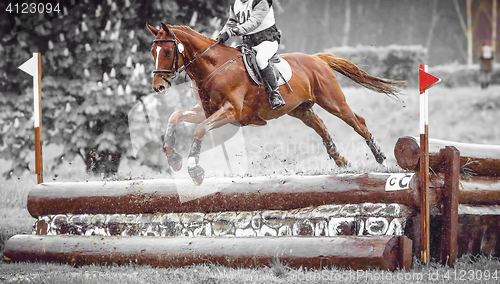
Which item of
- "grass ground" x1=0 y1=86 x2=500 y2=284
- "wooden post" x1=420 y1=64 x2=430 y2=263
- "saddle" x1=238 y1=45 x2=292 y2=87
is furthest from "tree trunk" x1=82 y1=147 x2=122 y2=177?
"wooden post" x1=420 y1=64 x2=430 y2=263

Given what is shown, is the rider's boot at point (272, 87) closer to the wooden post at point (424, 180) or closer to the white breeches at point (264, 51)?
the white breeches at point (264, 51)

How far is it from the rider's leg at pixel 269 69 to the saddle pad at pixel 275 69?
6cm

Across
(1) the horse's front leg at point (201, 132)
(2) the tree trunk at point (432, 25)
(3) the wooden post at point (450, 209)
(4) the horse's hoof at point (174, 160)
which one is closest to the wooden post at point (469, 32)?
(2) the tree trunk at point (432, 25)

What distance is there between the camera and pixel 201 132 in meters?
4.60

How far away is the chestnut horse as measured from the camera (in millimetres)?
4625

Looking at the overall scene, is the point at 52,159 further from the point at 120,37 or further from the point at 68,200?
the point at 68,200

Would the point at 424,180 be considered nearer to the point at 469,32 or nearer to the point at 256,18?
the point at 256,18

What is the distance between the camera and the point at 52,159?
28.3 ft

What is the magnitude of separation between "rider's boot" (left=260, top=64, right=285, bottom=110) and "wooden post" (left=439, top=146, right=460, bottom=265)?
1621mm

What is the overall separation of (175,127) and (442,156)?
234cm

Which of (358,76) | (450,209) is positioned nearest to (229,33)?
(358,76)

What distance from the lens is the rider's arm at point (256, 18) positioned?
4926 millimetres

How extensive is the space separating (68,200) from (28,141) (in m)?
3.25

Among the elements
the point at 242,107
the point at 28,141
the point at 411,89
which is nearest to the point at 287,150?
the point at 411,89
